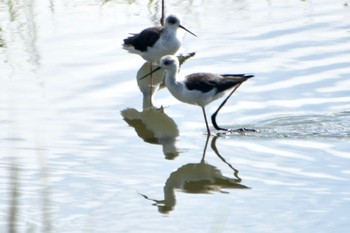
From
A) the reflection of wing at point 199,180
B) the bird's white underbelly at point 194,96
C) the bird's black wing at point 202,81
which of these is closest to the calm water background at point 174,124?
the reflection of wing at point 199,180

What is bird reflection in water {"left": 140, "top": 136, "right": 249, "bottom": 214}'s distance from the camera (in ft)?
26.1

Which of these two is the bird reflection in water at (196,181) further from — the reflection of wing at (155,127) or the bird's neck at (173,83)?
the bird's neck at (173,83)

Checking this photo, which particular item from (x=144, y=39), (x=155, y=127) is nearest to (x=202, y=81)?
(x=155, y=127)

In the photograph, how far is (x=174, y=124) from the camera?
32.1 feet

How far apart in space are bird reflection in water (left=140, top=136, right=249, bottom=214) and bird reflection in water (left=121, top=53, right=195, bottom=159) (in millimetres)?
299

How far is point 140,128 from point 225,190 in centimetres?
197

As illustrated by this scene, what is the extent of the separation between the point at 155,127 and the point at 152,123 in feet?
0.49

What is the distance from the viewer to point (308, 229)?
702 cm

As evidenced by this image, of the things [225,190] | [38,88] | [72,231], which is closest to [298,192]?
[225,190]

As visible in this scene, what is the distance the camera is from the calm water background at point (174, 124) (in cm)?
745

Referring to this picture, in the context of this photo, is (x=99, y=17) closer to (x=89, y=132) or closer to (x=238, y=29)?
(x=238, y=29)

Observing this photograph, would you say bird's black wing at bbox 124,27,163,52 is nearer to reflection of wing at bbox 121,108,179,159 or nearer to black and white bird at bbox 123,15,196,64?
black and white bird at bbox 123,15,196,64

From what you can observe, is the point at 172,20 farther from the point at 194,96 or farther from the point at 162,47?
the point at 194,96

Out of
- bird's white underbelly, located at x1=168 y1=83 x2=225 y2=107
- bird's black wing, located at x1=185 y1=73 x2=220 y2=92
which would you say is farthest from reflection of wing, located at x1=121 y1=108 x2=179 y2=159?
bird's black wing, located at x1=185 y1=73 x2=220 y2=92
